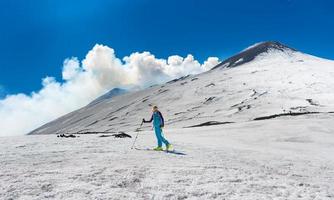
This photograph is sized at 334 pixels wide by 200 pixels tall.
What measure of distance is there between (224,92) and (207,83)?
1510 centimetres

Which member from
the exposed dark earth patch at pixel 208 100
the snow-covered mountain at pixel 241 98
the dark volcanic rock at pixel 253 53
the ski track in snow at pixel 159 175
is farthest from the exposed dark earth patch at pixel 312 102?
the dark volcanic rock at pixel 253 53

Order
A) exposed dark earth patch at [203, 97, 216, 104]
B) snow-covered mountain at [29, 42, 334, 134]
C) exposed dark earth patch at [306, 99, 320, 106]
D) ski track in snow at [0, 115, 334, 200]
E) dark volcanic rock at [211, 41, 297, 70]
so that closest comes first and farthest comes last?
ski track in snow at [0, 115, 334, 200]
exposed dark earth patch at [306, 99, 320, 106]
snow-covered mountain at [29, 42, 334, 134]
exposed dark earth patch at [203, 97, 216, 104]
dark volcanic rock at [211, 41, 297, 70]

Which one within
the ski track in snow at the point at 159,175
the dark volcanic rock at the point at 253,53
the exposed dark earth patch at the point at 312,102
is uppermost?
the dark volcanic rock at the point at 253,53

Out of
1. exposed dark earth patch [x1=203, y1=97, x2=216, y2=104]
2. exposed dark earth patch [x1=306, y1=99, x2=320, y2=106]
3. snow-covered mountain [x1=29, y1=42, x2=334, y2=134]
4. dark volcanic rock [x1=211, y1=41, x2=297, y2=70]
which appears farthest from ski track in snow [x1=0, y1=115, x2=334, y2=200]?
dark volcanic rock [x1=211, y1=41, x2=297, y2=70]

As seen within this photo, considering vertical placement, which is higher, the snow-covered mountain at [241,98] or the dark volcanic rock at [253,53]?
the dark volcanic rock at [253,53]

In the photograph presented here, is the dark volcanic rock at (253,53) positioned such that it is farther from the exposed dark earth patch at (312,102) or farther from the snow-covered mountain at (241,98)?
the exposed dark earth patch at (312,102)

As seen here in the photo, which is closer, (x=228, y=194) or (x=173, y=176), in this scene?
(x=228, y=194)

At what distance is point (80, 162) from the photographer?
1348 cm

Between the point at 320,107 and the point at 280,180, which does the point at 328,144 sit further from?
the point at 320,107

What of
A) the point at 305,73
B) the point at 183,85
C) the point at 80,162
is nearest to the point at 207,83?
the point at 183,85

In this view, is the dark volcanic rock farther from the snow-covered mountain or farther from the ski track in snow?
the ski track in snow

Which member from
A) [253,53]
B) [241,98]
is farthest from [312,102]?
[253,53]

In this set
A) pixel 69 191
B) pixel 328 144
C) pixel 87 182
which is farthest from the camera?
pixel 328 144

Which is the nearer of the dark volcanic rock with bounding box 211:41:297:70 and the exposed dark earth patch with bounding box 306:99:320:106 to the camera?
the exposed dark earth patch with bounding box 306:99:320:106
